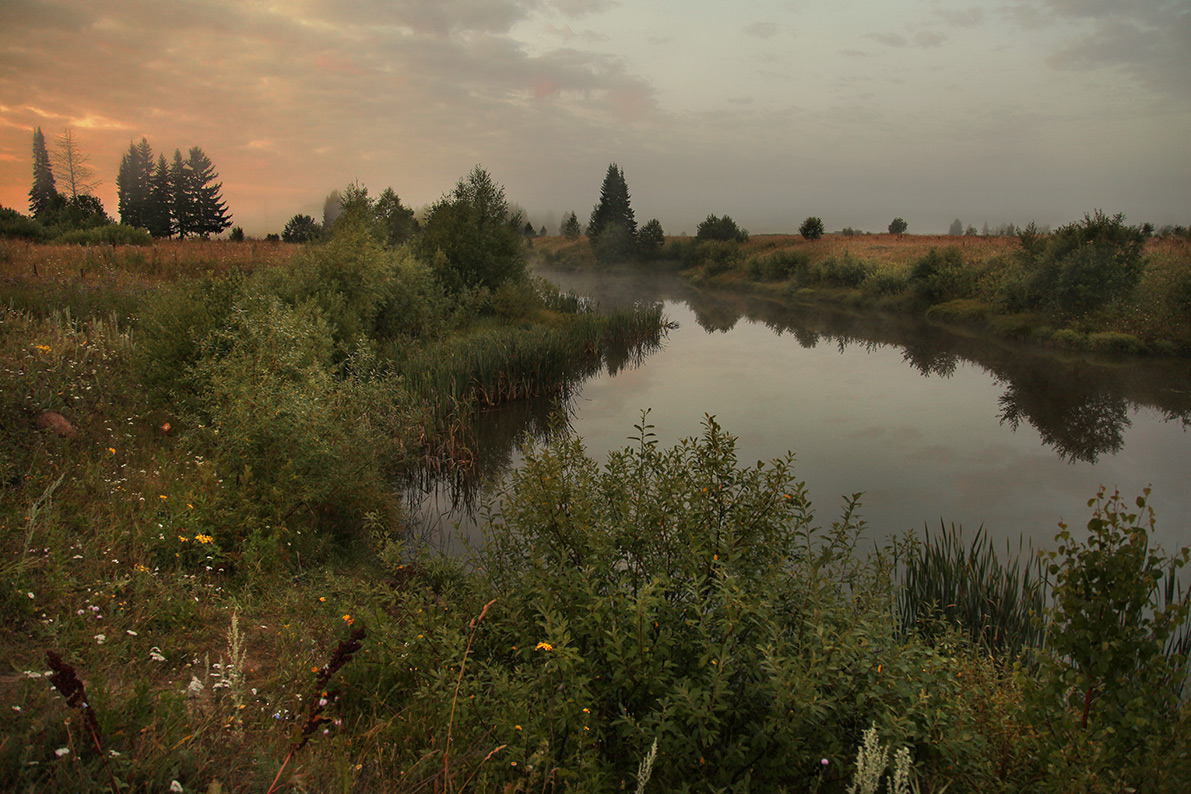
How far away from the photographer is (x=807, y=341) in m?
24.0

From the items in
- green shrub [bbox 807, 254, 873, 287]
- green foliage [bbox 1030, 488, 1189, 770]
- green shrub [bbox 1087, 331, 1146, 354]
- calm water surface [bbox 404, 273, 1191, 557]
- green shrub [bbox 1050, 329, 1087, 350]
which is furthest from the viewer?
green shrub [bbox 807, 254, 873, 287]

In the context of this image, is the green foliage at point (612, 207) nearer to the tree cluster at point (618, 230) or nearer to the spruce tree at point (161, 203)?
the tree cluster at point (618, 230)

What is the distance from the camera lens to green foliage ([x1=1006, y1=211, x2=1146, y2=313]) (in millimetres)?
19391

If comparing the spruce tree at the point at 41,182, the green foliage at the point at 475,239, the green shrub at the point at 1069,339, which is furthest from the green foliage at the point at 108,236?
the green shrub at the point at 1069,339

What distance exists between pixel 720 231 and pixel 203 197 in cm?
5022

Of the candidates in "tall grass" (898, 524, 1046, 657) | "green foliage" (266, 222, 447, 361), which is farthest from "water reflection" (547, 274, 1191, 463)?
"green foliage" (266, 222, 447, 361)

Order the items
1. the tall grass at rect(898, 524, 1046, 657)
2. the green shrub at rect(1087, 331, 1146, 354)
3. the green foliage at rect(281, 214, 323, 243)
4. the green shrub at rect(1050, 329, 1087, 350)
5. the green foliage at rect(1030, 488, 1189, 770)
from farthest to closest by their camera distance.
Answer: the green foliage at rect(281, 214, 323, 243), the green shrub at rect(1050, 329, 1087, 350), the green shrub at rect(1087, 331, 1146, 354), the tall grass at rect(898, 524, 1046, 657), the green foliage at rect(1030, 488, 1189, 770)

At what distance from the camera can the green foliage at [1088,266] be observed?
1939cm

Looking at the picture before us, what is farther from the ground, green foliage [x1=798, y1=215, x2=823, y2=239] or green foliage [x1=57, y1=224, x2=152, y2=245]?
Result: green foliage [x1=798, y1=215, x2=823, y2=239]

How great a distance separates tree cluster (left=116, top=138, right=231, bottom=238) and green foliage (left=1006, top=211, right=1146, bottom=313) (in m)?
61.2

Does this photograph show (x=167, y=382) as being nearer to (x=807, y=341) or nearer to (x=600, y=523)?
(x=600, y=523)

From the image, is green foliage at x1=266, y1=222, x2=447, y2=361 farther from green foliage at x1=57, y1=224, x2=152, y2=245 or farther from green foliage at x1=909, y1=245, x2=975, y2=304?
green foliage at x1=909, y1=245, x2=975, y2=304

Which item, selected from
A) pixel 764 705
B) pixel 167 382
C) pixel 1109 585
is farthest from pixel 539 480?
Answer: pixel 167 382

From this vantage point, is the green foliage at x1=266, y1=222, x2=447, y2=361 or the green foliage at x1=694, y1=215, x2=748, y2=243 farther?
the green foliage at x1=694, y1=215, x2=748, y2=243
